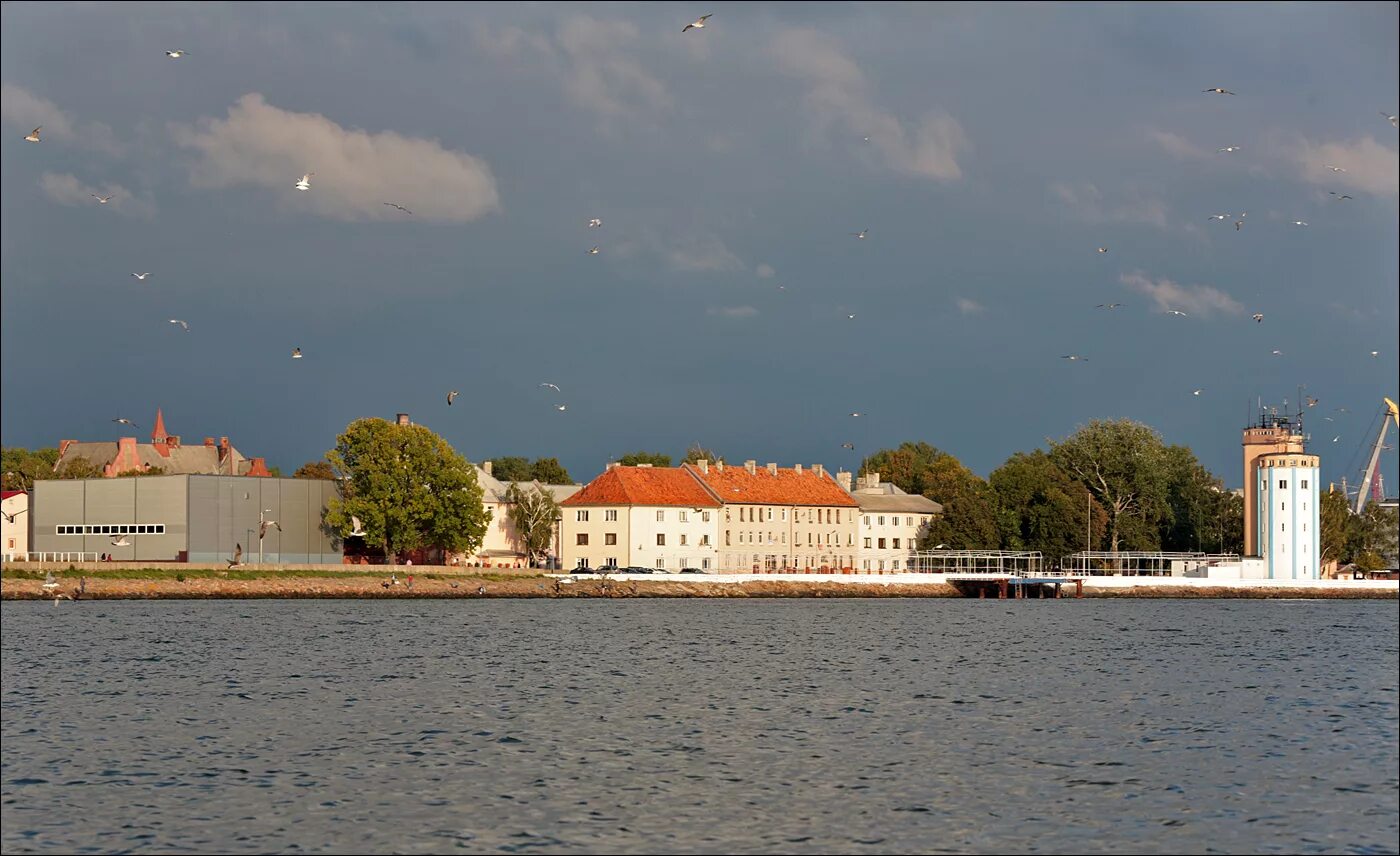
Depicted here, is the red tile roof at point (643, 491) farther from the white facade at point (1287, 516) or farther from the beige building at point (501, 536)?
the white facade at point (1287, 516)

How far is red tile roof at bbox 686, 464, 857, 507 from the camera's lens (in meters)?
130

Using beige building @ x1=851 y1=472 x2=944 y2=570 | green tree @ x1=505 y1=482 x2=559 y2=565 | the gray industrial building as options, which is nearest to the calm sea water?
the gray industrial building

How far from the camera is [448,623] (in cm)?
7600

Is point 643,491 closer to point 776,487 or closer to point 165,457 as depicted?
point 776,487

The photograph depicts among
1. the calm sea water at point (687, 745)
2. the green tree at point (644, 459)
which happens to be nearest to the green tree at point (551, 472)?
the green tree at point (644, 459)

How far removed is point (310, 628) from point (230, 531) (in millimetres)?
39345

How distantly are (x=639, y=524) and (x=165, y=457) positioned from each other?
56.1 meters

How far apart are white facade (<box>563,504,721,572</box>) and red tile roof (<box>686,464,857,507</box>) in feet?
16.4

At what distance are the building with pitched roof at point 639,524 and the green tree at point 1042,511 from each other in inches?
944

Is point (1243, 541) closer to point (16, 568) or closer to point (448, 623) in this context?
point (448, 623)

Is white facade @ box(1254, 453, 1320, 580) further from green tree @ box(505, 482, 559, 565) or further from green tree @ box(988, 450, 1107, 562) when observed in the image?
green tree @ box(505, 482, 559, 565)

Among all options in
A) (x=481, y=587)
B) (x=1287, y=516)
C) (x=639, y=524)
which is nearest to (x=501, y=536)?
(x=639, y=524)

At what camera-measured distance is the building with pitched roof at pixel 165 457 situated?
14700cm

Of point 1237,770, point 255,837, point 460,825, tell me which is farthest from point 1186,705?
point 255,837
